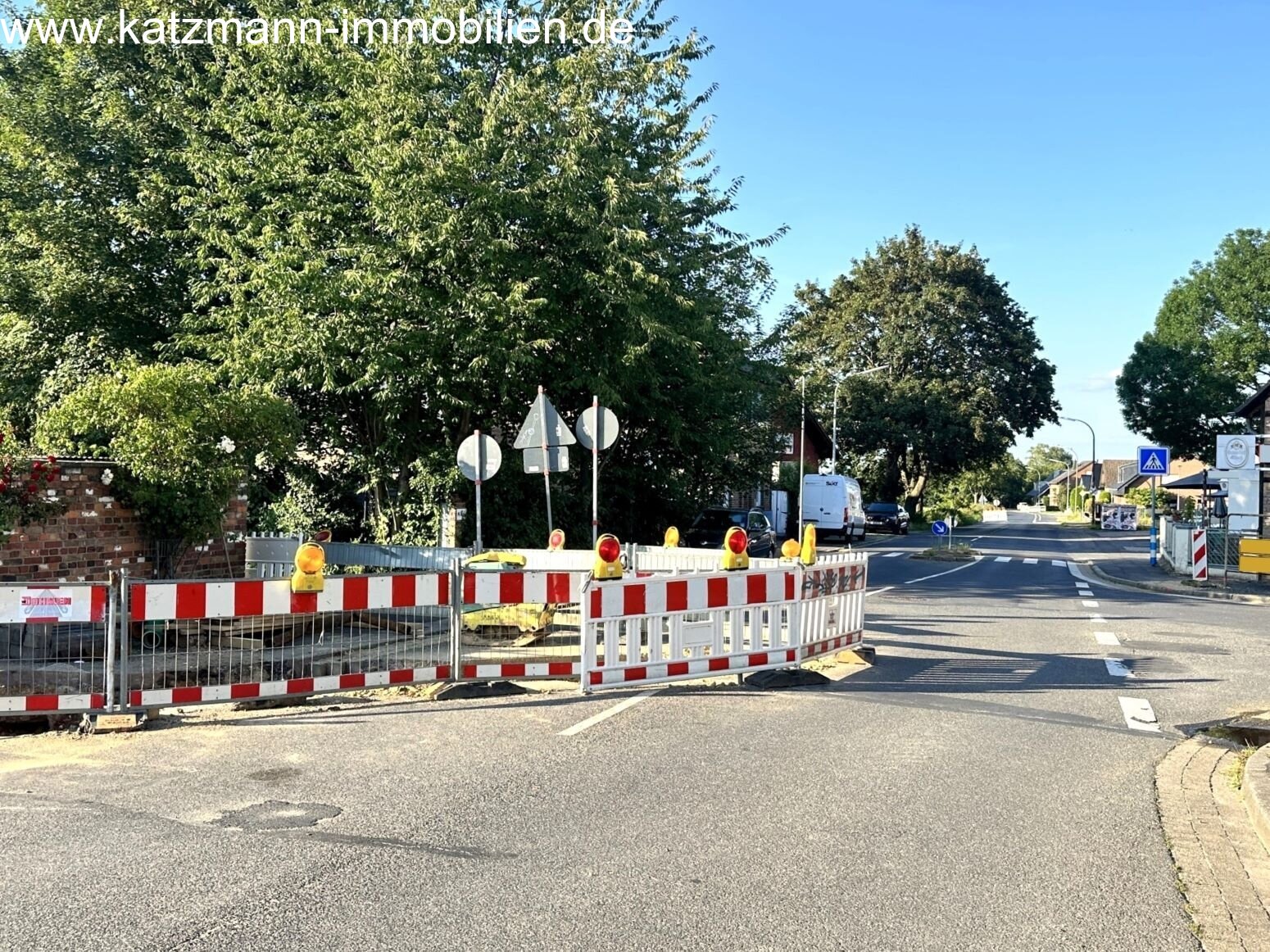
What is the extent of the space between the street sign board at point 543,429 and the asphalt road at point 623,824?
553cm

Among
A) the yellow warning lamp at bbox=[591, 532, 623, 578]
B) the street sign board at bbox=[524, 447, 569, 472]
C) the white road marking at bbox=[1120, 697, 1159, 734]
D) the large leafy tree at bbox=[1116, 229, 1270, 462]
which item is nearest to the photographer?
the white road marking at bbox=[1120, 697, 1159, 734]

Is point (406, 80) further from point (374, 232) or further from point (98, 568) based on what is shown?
point (98, 568)

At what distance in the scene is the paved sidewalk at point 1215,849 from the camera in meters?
4.31


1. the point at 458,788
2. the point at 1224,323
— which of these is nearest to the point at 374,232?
the point at 458,788

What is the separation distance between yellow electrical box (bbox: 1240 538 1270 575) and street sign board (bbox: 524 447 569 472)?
53.8 feet

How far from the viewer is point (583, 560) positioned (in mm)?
13852

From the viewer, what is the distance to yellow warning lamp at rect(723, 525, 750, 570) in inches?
380

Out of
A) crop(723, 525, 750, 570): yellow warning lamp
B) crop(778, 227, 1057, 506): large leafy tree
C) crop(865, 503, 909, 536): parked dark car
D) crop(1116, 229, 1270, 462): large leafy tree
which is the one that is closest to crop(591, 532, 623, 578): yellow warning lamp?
crop(723, 525, 750, 570): yellow warning lamp

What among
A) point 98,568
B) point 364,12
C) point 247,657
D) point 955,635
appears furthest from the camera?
point 364,12

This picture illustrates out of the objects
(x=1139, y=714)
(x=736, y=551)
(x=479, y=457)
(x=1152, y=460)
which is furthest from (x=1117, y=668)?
(x=1152, y=460)

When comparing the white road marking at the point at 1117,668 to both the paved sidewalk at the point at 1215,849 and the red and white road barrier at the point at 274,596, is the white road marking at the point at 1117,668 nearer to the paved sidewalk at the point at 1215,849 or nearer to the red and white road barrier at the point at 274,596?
the paved sidewalk at the point at 1215,849

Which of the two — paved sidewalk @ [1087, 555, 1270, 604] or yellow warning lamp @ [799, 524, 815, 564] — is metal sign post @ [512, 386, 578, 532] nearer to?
yellow warning lamp @ [799, 524, 815, 564]

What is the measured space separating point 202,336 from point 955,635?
1427 cm

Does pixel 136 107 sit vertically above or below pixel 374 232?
above
